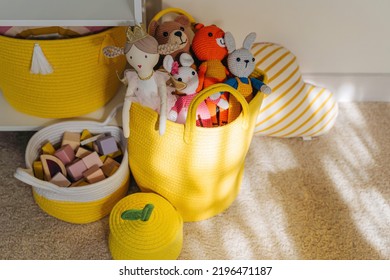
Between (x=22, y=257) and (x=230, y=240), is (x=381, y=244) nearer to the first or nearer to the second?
(x=230, y=240)

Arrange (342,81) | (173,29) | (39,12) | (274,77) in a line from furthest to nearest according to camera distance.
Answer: (342,81) → (274,77) → (173,29) → (39,12)

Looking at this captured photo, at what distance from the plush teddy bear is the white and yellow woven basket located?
0.88ft

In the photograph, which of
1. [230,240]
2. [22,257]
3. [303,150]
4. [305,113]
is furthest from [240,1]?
[22,257]

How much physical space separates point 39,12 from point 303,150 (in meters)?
0.89

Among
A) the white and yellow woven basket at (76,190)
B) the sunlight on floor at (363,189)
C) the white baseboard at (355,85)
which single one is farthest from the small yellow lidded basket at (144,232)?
the white baseboard at (355,85)

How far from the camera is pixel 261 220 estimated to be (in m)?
1.38

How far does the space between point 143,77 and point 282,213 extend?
1.81ft

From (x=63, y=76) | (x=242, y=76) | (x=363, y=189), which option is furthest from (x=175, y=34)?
(x=363, y=189)

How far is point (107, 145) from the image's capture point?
1390 millimetres

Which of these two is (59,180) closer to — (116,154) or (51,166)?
(51,166)

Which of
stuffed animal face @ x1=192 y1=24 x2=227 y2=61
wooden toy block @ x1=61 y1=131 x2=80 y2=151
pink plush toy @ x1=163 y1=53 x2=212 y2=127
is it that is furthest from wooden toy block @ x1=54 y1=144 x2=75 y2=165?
stuffed animal face @ x1=192 y1=24 x2=227 y2=61

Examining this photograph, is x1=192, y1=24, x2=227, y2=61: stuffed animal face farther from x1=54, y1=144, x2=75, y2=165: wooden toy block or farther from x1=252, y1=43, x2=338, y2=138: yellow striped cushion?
x1=54, y1=144, x2=75, y2=165: wooden toy block

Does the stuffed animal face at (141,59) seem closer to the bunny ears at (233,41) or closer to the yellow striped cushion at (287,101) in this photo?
the bunny ears at (233,41)

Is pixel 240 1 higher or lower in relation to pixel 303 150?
higher
